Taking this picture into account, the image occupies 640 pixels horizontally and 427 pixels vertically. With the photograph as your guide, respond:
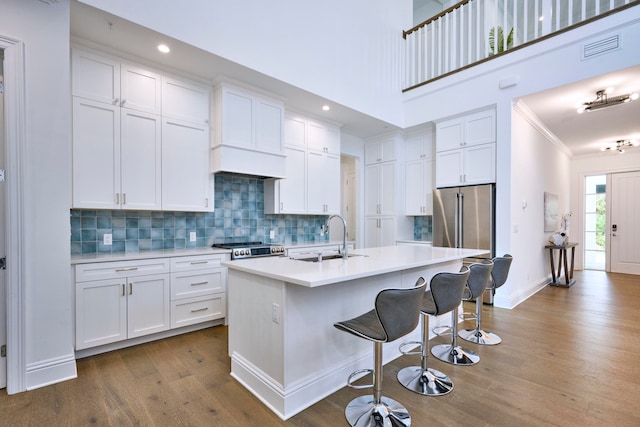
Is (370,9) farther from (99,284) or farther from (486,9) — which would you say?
(99,284)

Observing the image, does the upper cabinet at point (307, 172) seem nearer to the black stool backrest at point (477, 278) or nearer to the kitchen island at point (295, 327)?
→ the kitchen island at point (295, 327)

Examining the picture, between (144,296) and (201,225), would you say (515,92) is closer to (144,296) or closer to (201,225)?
(201,225)

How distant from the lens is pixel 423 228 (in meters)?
5.88

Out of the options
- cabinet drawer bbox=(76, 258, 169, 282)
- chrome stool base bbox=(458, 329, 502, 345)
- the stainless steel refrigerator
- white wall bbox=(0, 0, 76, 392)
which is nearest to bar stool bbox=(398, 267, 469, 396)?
chrome stool base bbox=(458, 329, 502, 345)

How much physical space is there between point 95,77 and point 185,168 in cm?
114

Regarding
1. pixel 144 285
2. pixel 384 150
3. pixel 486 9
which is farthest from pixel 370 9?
pixel 144 285

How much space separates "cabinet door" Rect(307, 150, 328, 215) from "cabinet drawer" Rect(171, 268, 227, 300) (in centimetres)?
185

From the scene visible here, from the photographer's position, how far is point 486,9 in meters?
4.41

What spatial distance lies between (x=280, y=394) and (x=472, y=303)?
141 inches

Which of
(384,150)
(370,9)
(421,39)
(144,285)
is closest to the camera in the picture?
(144,285)

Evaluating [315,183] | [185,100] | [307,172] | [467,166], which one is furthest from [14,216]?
[467,166]

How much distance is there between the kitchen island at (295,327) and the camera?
1902mm

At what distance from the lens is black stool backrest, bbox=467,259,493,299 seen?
262 cm

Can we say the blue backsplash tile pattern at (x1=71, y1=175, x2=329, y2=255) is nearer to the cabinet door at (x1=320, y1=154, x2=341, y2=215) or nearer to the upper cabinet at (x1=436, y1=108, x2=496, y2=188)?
the cabinet door at (x1=320, y1=154, x2=341, y2=215)
